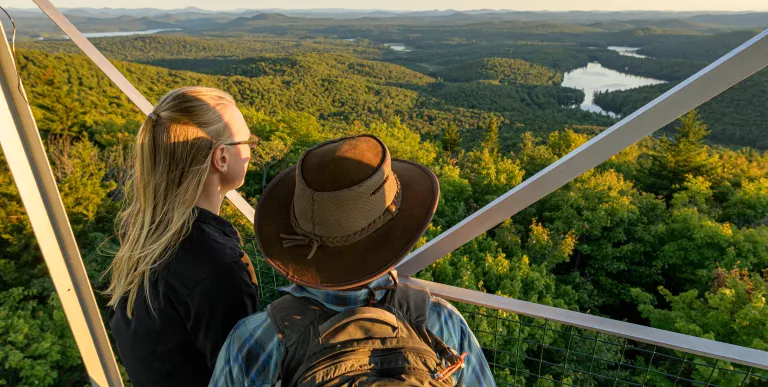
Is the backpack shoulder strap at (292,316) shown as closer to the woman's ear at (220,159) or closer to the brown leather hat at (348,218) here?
the brown leather hat at (348,218)

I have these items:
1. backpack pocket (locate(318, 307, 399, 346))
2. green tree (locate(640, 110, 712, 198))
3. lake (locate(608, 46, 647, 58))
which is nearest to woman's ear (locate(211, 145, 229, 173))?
backpack pocket (locate(318, 307, 399, 346))

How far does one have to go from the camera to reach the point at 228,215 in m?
7.68

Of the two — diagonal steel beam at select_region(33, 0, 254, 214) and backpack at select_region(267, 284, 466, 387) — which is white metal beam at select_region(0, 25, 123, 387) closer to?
diagonal steel beam at select_region(33, 0, 254, 214)

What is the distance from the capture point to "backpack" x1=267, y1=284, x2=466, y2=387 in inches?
30.7

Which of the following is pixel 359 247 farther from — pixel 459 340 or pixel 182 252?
pixel 182 252

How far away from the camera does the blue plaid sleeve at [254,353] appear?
896 mm

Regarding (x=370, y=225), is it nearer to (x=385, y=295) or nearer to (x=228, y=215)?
(x=385, y=295)

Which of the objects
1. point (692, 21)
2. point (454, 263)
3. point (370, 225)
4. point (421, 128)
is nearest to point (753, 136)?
point (421, 128)

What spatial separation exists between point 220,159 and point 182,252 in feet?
1.05

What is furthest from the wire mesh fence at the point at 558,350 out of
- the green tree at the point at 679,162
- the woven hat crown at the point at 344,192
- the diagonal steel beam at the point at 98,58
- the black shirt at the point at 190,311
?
the green tree at the point at 679,162

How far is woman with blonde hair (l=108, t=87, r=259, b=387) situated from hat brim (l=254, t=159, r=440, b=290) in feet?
0.73

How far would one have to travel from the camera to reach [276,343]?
0.89 meters

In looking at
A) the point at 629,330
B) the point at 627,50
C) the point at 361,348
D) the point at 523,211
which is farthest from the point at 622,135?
the point at 627,50

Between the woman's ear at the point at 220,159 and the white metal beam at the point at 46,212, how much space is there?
1.33 ft
